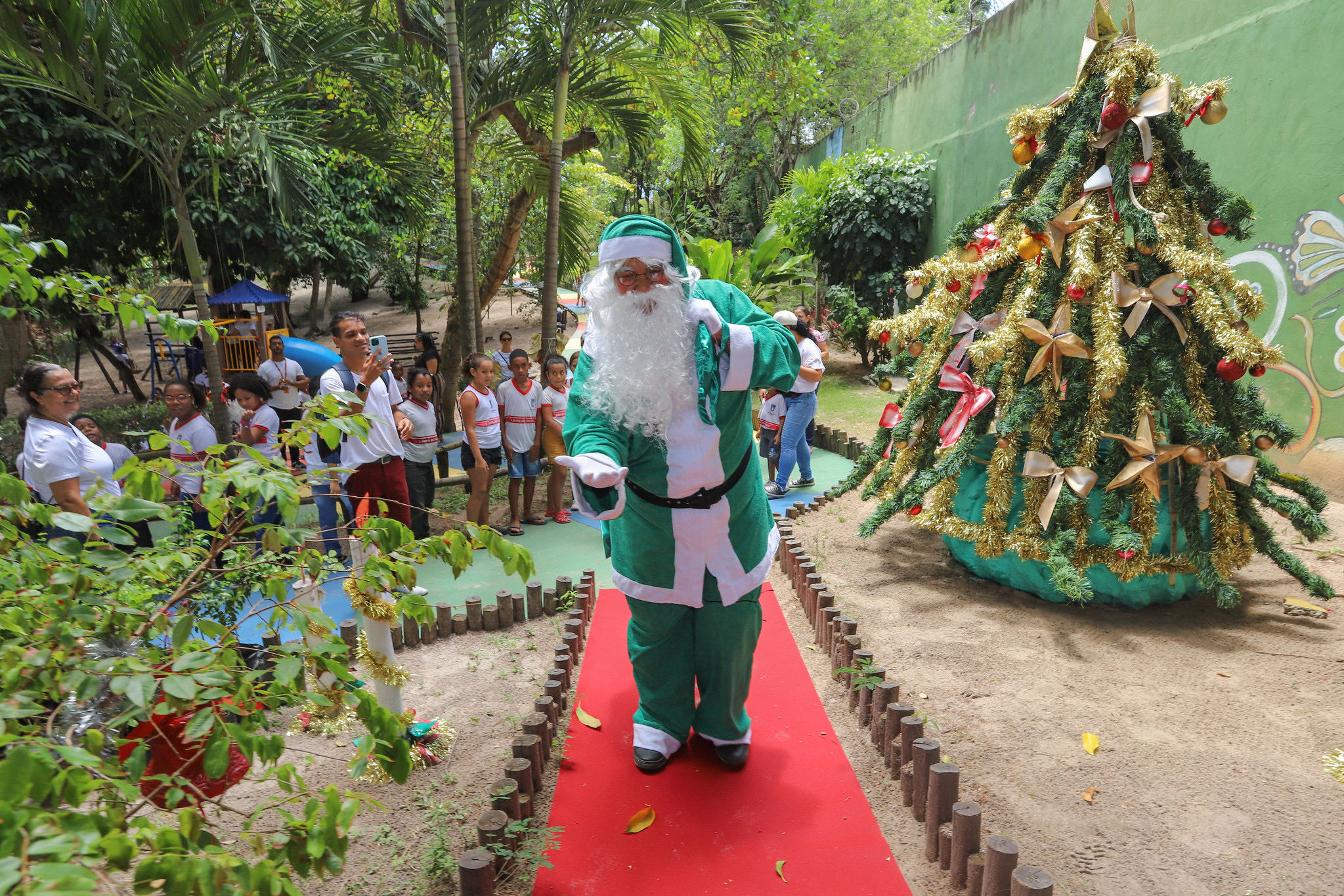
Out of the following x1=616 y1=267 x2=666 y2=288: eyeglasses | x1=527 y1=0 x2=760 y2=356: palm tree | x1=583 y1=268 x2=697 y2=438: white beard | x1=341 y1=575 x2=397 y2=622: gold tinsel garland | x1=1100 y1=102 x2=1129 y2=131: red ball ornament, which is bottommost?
x1=341 y1=575 x2=397 y2=622: gold tinsel garland

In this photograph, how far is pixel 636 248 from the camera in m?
2.79

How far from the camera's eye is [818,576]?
4.48 meters

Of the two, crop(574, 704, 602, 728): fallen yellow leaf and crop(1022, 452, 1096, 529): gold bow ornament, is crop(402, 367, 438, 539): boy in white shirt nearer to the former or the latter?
crop(574, 704, 602, 728): fallen yellow leaf

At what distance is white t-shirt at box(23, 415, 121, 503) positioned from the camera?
379 cm

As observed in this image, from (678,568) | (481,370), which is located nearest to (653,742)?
(678,568)

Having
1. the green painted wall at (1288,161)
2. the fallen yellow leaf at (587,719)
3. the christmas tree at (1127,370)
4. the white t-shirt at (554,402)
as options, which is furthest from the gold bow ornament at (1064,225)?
the white t-shirt at (554,402)

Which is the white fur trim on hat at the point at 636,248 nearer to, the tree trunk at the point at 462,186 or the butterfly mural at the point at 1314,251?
the tree trunk at the point at 462,186

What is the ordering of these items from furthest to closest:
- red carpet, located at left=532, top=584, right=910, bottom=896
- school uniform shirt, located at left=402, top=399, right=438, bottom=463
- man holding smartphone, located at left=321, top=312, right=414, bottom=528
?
1. school uniform shirt, located at left=402, top=399, right=438, bottom=463
2. man holding smartphone, located at left=321, top=312, right=414, bottom=528
3. red carpet, located at left=532, top=584, right=910, bottom=896

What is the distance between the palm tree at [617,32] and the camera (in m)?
6.61

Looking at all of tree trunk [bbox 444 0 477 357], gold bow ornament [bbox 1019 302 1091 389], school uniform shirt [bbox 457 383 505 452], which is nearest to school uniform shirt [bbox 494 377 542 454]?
school uniform shirt [bbox 457 383 505 452]

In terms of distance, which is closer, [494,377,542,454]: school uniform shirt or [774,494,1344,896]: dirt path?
[774,494,1344,896]: dirt path

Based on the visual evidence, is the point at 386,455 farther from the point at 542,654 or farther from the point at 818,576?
the point at 818,576

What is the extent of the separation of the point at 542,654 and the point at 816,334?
12.7 feet

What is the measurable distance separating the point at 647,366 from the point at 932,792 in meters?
1.72
